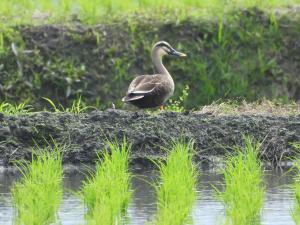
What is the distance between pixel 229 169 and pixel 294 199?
0.55 m

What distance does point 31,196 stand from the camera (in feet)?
28.6

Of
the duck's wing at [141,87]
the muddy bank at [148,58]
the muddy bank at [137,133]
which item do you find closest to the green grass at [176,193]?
the muddy bank at [137,133]

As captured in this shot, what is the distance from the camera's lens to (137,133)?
38.4 ft

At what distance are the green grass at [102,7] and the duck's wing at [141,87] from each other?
299cm

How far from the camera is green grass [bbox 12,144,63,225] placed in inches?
331

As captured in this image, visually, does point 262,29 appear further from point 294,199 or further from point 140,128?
point 294,199

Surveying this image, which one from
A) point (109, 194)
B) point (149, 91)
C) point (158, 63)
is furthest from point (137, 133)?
point (109, 194)

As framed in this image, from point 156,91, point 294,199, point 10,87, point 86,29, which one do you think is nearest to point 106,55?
point 86,29

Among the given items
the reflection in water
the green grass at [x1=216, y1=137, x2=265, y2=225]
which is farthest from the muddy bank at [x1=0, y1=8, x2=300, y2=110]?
the green grass at [x1=216, y1=137, x2=265, y2=225]

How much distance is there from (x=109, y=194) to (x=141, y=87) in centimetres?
431

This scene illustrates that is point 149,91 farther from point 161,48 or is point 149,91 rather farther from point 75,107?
point 161,48

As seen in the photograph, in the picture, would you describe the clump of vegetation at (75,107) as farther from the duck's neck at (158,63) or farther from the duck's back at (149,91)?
the duck's neck at (158,63)

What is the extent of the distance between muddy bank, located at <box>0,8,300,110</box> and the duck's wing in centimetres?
206

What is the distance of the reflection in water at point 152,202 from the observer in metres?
8.99
